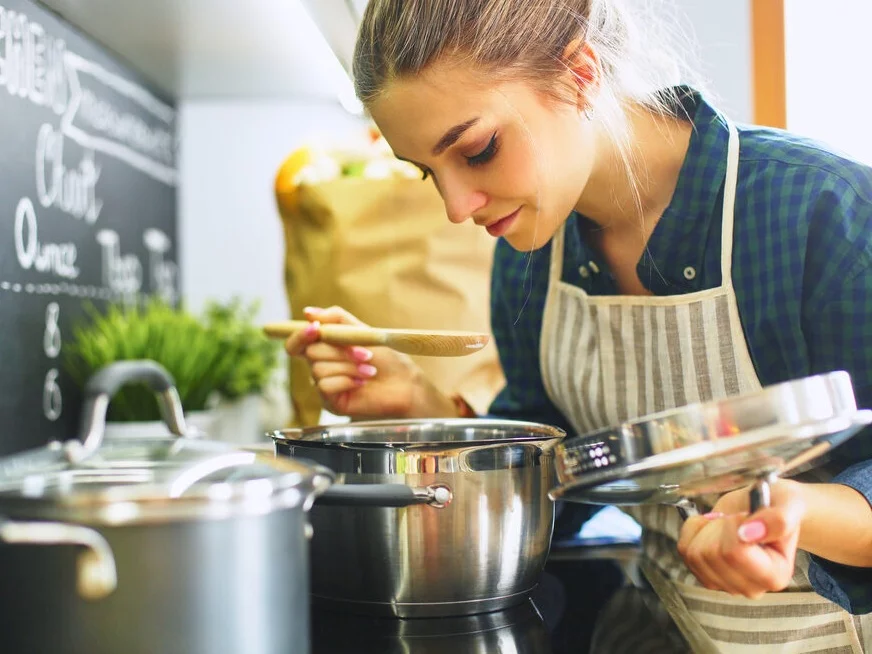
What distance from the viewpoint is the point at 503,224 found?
0.83 metres

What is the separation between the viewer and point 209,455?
0.52m

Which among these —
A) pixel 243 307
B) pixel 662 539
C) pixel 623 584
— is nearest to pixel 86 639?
pixel 623 584

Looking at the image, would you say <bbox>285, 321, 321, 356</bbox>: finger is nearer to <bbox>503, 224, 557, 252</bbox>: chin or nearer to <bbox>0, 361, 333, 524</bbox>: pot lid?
<bbox>503, 224, 557, 252</bbox>: chin

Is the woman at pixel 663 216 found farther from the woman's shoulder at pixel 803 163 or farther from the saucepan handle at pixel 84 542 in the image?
the saucepan handle at pixel 84 542

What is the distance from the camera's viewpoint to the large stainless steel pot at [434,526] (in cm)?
67

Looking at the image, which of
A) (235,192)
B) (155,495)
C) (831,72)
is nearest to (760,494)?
(155,495)

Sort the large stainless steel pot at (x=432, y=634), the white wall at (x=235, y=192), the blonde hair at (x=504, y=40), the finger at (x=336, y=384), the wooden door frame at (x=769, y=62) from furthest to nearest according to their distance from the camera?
the white wall at (x=235, y=192) → the wooden door frame at (x=769, y=62) → the finger at (x=336, y=384) → the blonde hair at (x=504, y=40) → the large stainless steel pot at (x=432, y=634)

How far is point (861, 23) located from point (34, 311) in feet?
4.43

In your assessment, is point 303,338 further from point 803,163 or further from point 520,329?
point 803,163

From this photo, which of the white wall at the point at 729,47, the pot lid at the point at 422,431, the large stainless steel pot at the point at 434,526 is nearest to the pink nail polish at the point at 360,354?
the pot lid at the point at 422,431

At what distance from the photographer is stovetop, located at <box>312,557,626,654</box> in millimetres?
669

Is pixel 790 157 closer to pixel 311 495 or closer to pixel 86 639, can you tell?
pixel 311 495

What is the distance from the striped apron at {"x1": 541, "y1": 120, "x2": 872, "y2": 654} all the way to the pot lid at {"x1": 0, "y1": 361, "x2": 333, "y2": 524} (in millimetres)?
385

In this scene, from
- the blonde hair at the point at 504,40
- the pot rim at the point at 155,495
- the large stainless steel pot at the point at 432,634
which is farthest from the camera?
the blonde hair at the point at 504,40
